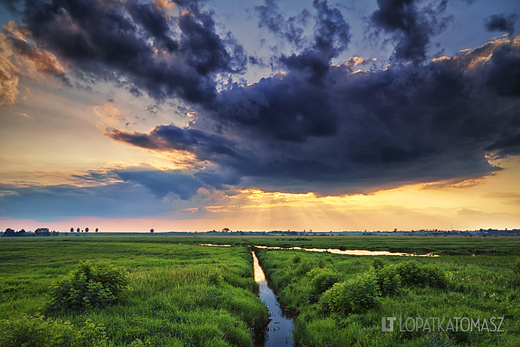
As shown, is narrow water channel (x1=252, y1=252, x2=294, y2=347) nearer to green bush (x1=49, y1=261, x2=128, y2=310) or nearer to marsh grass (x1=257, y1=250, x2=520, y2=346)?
marsh grass (x1=257, y1=250, x2=520, y2=346)

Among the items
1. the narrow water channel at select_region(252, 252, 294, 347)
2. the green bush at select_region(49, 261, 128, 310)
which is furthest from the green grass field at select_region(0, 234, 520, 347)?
the narrow water channel at select_region(252, 252, 294, 347)

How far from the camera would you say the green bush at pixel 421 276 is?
16.9 m

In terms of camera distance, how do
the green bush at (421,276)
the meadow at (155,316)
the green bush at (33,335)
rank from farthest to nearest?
the green bush at (421,276), the meadow at (155,316), the green bush at (33,335)

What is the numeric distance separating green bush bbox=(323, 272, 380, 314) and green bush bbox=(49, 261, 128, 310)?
1305 centimetres

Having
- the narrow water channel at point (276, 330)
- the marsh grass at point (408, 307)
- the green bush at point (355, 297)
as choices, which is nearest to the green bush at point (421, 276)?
the marsh grass at point (408, 307)

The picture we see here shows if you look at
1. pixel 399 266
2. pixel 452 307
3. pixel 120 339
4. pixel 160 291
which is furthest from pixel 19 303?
pixel 399 266

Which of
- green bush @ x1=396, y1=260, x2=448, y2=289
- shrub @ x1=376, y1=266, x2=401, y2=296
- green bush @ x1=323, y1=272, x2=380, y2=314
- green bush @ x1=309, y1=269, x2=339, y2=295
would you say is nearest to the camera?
green bush @ x1=323, y1=272, x2=380, y2=314

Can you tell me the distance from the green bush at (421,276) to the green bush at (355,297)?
16.6 ft

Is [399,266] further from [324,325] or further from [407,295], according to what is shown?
[324,325]

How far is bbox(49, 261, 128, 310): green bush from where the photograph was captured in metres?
12.8

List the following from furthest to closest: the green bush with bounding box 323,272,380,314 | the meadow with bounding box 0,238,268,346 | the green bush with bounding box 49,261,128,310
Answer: the green bush with bounding box 323,272,380,314 → the green bush with bounding box 49,261,128,310 → the meadow with bounding box 0,238,268,346

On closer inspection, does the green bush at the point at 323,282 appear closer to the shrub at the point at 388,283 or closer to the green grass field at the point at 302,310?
the green grass field at the point at 302,310

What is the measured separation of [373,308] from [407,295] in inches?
133

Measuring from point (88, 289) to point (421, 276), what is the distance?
21.9 metres
